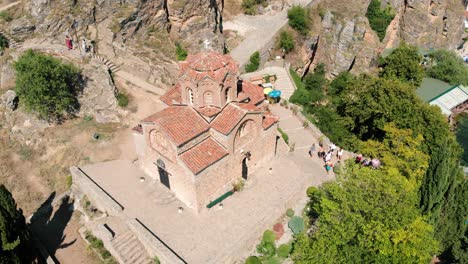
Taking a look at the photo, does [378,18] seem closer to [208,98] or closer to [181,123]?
[208,98]

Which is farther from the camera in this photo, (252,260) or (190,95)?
(190,95)

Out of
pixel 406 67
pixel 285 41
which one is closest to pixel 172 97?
pixel 285 41

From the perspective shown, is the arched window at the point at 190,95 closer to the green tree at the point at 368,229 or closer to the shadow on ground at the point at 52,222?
the green tree at the point at 368,229

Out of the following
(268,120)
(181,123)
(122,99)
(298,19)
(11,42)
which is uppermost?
(181,123)

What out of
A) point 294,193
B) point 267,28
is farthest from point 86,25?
point 294,193

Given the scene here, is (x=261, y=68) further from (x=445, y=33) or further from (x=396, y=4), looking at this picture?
(x=445, y=33)

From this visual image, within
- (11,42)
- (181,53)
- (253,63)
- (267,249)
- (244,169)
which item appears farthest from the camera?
(253,63)
